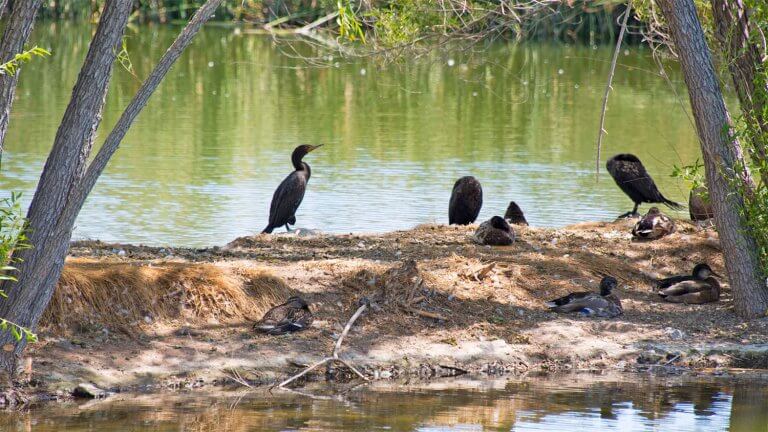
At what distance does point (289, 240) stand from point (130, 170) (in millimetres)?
6311

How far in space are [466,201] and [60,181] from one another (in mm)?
6280

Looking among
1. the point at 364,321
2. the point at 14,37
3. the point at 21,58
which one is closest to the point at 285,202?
the point at 364,321

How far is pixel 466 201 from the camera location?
40.3ft

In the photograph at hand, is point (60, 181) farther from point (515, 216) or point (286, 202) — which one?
point (515, 216)

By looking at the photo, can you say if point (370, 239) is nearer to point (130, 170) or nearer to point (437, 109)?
point (130, 170)

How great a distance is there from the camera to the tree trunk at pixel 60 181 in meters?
6.51

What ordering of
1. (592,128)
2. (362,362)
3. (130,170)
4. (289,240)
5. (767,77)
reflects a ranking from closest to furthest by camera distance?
(362,362) < (767,77) < (289,240) < (130,170) < (592,128)

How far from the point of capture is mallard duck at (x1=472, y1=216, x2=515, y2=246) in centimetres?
1041

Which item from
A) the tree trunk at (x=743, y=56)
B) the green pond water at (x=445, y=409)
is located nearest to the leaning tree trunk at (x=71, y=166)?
the green pond water at (x=445, y=409)

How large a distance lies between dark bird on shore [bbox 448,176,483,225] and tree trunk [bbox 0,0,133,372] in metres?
6.16

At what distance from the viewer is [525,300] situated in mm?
9070

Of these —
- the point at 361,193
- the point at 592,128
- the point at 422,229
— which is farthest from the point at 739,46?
the point at 592,128

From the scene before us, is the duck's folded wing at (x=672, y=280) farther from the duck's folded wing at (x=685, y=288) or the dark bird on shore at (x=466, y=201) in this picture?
the dark bird on shore at (x=466, y=201)

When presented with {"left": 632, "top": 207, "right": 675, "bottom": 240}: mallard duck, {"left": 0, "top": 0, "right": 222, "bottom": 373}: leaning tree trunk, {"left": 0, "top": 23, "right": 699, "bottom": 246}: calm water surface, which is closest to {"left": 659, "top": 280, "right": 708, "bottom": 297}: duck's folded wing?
{"left": 632, "top": 207, "right": 675, "bottom": 240}: mallard duck
